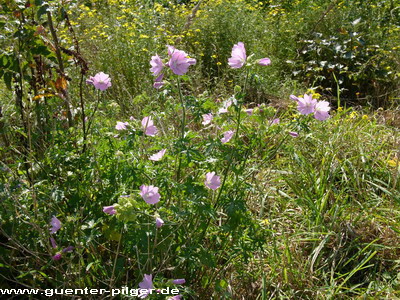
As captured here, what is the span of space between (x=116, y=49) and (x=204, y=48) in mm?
1046

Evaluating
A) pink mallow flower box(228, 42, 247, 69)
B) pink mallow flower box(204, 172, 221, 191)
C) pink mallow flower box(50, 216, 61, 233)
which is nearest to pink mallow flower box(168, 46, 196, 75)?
pink mallow flower box(228, 42, 247, 69)

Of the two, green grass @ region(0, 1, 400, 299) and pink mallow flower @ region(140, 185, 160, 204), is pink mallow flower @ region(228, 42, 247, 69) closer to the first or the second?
green grass @ region(0, 1, 400, 299)

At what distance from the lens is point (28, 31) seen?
1.91m

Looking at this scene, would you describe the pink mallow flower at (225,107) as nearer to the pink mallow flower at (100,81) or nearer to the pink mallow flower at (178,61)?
the pink mallow flower at (178,61)

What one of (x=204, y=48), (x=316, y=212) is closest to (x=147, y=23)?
(x=204, y=48)

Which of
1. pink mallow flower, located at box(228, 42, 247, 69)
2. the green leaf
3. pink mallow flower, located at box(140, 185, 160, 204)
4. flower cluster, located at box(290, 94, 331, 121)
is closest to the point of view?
pink mallow flower, located at box(140, 185, 160, 204)

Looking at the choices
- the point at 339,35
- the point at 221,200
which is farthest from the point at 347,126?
the point at 221,200

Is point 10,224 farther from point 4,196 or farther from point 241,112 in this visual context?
point 241,112

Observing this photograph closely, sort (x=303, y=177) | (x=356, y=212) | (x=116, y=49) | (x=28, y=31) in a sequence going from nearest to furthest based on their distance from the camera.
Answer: (x=28, y=31) → (x=356, y=212) → (x=303, y=177) → (x=116, y=49)

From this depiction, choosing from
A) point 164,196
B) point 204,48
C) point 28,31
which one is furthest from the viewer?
point 204,48

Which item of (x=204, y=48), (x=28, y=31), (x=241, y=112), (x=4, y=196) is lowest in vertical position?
(x=204, y=48)

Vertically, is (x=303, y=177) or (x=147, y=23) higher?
(x=147, y=23)

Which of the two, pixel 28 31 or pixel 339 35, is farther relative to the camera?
pixel 339 35

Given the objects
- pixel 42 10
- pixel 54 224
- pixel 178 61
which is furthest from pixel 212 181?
pixel 42 10
